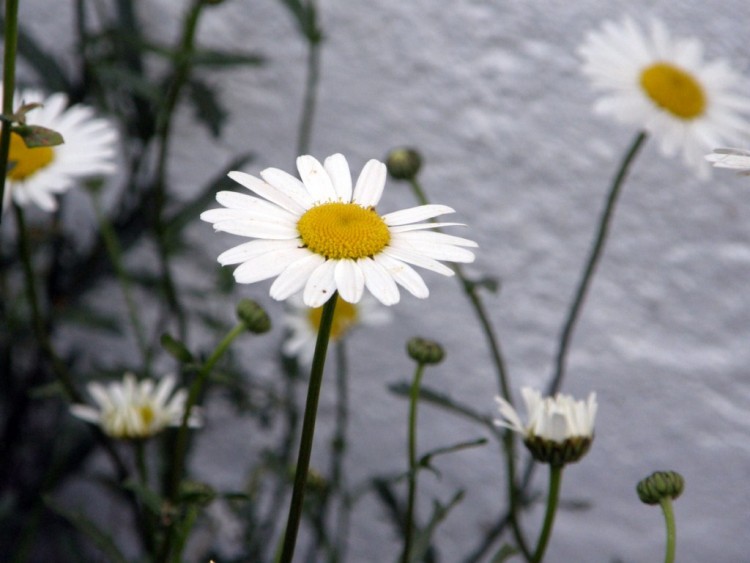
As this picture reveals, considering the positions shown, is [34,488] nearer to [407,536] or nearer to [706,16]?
[407,536]

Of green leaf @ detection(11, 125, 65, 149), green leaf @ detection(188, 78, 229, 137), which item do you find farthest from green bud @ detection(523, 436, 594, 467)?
green leaf @ detection(188, 78, 229, 137)

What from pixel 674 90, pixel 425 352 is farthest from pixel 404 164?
pixel 674 90

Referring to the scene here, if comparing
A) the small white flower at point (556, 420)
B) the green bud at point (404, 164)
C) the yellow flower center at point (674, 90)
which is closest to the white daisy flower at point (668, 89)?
the yellow flower center at point (674, 90)

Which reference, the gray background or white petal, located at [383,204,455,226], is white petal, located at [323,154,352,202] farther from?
the gray background

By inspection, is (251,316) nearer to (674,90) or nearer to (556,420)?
(556,420)

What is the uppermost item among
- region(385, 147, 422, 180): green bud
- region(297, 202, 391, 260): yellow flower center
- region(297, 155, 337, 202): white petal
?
region(385, 147, 422, 180): green bud

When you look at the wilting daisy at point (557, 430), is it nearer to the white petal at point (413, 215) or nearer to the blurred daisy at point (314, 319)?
the white petal at point (413, 215)

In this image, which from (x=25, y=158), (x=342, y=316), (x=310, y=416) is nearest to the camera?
(x=310, y=416)
